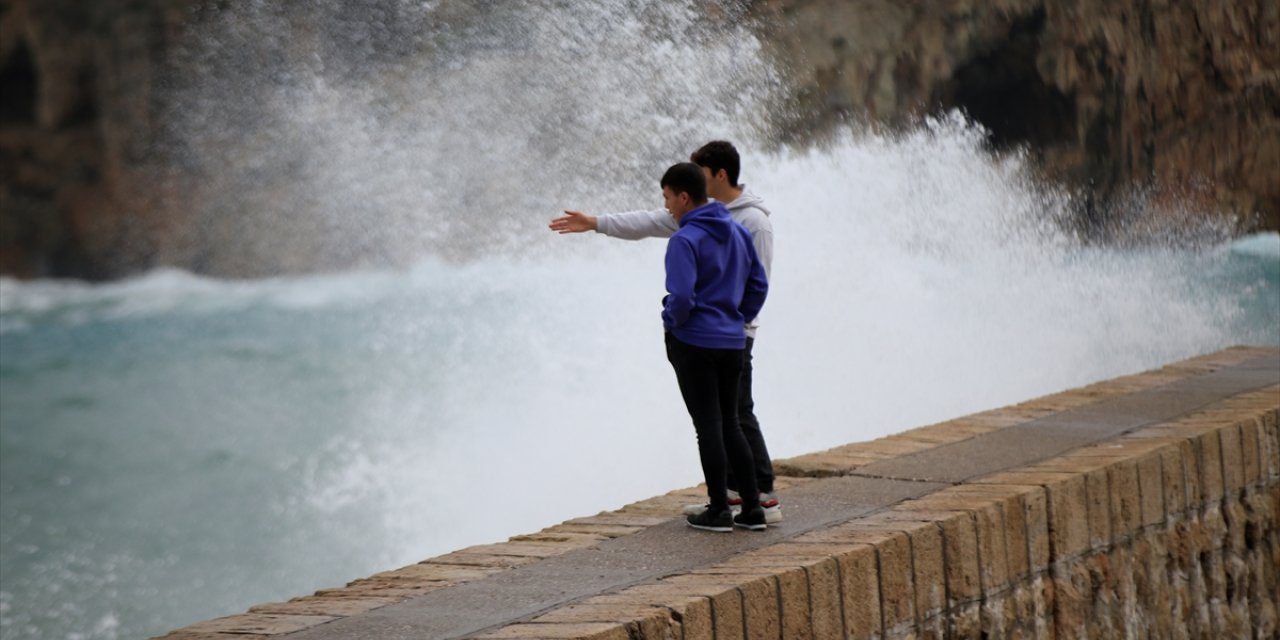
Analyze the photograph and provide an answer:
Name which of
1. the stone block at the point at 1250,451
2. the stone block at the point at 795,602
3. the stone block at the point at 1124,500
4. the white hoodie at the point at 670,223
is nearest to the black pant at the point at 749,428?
the white hoodie at the point at 670,223

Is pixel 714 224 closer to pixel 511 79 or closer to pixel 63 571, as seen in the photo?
pixel 63 571

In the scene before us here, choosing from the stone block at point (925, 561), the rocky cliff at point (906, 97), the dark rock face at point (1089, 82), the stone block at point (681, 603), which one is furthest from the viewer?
the dark rock face at point (1089, 82)

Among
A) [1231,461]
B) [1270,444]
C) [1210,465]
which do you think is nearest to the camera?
[1210,465]

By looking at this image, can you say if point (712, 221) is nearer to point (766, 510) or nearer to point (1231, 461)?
point (766, 510)

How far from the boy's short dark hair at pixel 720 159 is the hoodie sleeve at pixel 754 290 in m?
0.29

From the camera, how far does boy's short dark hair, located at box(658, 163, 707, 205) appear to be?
366cm

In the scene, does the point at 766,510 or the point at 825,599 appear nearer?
the point at 825,599

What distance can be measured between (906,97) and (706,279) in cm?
1826

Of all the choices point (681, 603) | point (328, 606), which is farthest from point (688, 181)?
point (328, 606)

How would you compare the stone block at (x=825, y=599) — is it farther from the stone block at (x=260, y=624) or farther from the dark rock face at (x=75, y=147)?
the dark rock face at (x=75, y=147)

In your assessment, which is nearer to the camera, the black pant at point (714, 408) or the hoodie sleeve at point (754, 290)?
the black pant at point (714, 408)

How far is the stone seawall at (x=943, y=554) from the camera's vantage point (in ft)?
9.60

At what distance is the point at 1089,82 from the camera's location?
2206 centimetres

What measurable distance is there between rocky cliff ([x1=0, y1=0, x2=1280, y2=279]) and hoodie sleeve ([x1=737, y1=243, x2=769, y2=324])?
15281 millimetres
